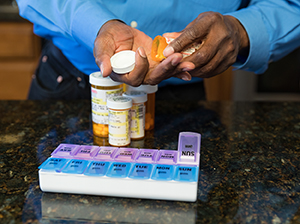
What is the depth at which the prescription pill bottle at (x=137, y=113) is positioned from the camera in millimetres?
833

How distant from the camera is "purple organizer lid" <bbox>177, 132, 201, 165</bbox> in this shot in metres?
0.64

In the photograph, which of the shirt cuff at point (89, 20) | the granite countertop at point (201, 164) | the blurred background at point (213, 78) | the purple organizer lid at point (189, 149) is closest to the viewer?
the granite countertop at point (201, 164)

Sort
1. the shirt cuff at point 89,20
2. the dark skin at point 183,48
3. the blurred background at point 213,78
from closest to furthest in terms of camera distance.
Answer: the dark skin at point 183,48
the shirt cuff at point 89,20
the blurred background at point 213,78

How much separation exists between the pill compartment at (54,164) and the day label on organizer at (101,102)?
22 cm

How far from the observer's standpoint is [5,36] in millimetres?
2410

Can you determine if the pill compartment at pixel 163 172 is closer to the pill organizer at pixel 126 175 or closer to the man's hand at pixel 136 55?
the pill organizer at pixel 126 175

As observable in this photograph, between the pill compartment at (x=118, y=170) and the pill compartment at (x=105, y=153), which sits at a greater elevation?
the pill compartment at (x=118, y=170)

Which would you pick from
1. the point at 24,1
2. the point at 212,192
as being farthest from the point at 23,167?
the point at 24,1

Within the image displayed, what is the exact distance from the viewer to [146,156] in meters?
0.66

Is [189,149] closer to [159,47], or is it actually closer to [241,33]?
[159,47]

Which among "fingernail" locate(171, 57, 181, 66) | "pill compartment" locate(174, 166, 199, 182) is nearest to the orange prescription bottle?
"fingernail" locate(171, 57, 181, 66)

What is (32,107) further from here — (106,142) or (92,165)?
(92,165)

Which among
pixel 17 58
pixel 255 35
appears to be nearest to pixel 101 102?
pixel 255 35

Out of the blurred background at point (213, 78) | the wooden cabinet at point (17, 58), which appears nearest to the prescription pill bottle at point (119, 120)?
the blurred background at point (213, 78)
